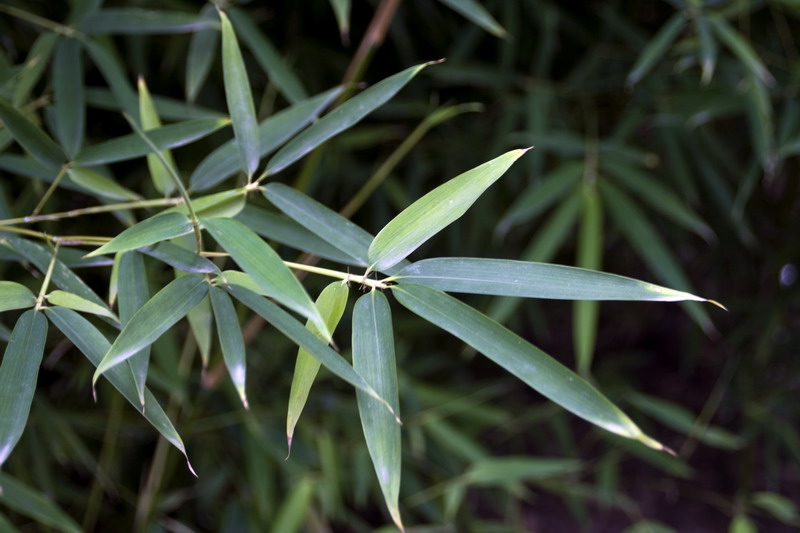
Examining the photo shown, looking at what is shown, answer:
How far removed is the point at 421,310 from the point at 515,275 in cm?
5

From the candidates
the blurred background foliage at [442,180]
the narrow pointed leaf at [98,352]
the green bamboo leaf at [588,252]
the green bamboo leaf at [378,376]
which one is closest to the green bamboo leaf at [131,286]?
the narrow pointed leaf at [98,352]

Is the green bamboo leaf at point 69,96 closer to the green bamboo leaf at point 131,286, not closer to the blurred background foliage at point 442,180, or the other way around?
the blurred background foliage at point 442,180

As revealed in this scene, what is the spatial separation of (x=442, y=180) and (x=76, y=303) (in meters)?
0.85

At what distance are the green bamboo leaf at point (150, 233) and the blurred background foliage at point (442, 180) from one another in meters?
0.33

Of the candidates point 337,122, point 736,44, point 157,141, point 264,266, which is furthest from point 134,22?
point 736,44

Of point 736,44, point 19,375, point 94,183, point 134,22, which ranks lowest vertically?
point 19,375

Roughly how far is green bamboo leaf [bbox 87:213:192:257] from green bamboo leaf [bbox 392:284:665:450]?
0.40 feet

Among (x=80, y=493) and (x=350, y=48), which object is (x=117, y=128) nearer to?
(x=350, y=48)

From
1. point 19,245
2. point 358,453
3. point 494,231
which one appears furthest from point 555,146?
point 19,245

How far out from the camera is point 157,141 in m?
0.56

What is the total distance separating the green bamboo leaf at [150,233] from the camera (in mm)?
407

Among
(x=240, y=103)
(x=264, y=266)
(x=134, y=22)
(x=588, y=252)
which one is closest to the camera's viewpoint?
(x=264, y=266)

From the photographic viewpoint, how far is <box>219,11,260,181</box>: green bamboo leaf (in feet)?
1.60

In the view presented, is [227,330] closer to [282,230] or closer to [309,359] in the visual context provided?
[309,359]
